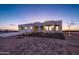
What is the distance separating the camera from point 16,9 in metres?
3.71

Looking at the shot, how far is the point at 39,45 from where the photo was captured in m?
3.72

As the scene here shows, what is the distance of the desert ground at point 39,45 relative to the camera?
3688mm

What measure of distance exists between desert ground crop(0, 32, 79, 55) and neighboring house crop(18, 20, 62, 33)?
12cm

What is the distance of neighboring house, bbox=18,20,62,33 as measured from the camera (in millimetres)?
3693

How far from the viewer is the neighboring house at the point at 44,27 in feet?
12.1

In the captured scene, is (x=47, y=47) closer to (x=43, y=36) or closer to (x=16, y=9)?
(x=43, y=36)

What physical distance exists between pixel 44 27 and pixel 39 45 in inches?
12.8

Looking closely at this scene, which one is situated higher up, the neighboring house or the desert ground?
the neighboring house

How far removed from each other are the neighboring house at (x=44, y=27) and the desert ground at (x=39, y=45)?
12 cm

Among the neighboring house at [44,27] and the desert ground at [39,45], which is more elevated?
the neighboring house at [44,27]
